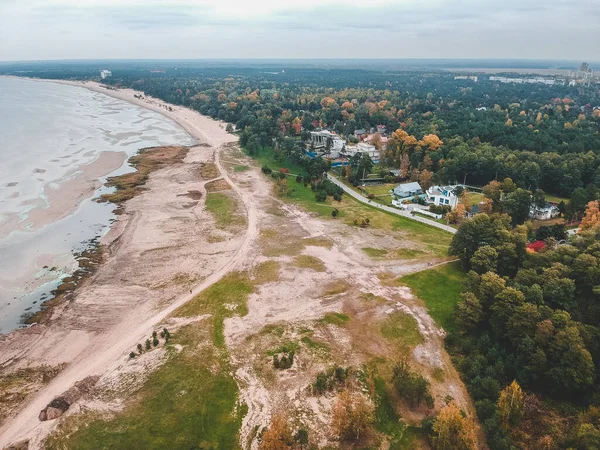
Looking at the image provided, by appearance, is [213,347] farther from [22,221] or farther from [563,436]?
[22,221]

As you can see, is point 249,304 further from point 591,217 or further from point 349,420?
point 591,217

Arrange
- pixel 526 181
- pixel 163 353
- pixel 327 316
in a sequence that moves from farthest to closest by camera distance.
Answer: pixel 526 181 → pixel 327 316 → pixel 163 353

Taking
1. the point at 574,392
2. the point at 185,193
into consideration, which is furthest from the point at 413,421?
the point at 185,193

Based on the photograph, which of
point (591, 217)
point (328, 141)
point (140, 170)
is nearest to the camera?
point (591, 217)

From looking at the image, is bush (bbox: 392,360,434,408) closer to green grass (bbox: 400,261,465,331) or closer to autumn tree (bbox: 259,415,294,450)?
Result: autumn tree (bbox: 259,415,294,450)

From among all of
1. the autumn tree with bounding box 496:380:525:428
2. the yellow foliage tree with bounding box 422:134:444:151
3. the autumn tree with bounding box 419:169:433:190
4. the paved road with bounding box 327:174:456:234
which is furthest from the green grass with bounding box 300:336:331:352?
the yellow foliage tree with bounding box 422:134:444:151

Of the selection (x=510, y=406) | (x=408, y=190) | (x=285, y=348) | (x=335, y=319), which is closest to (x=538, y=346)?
(x=510, y=406)
